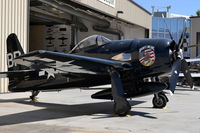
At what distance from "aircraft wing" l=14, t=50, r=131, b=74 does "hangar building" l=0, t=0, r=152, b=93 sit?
8.08 metres

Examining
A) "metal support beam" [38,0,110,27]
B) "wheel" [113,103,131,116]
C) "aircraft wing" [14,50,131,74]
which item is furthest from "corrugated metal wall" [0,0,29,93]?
"wheel" [113,103,131,116]

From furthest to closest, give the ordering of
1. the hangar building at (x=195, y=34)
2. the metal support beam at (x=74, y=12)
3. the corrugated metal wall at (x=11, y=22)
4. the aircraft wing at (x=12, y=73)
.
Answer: the hangar building at (x=195, y=34) → the metal support beam at (x=74, y=12) → the corrugated metal wall at (x=11, y=22) → the aircraft wing at (x=12, y=73)

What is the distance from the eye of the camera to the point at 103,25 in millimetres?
30281

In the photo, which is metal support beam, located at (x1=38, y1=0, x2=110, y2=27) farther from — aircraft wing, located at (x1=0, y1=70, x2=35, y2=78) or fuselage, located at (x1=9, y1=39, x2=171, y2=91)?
fuselage, located at (x1=9, y1=39, x2=171, y2=91)

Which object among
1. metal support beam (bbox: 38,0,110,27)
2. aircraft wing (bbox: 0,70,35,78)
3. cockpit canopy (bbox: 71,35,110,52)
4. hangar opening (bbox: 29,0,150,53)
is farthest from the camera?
hangar opening (bbox: 29,0,150,53)

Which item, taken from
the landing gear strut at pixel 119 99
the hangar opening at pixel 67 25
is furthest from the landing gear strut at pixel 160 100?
the hangar opening at pixel 67 25

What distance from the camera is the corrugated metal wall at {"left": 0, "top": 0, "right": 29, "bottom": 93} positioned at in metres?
15.3

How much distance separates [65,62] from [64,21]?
19.2 meters

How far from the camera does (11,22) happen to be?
1616 cm

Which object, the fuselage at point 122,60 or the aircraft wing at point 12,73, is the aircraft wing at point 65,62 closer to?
the fuselage at point 122,60

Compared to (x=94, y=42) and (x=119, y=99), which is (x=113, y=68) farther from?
(x=94, y=42)

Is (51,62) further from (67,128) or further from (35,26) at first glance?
(35,26)

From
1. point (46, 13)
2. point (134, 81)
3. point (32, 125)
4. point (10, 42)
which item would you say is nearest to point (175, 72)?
point (134, 81)

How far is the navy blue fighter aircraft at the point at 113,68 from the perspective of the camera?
812cm
